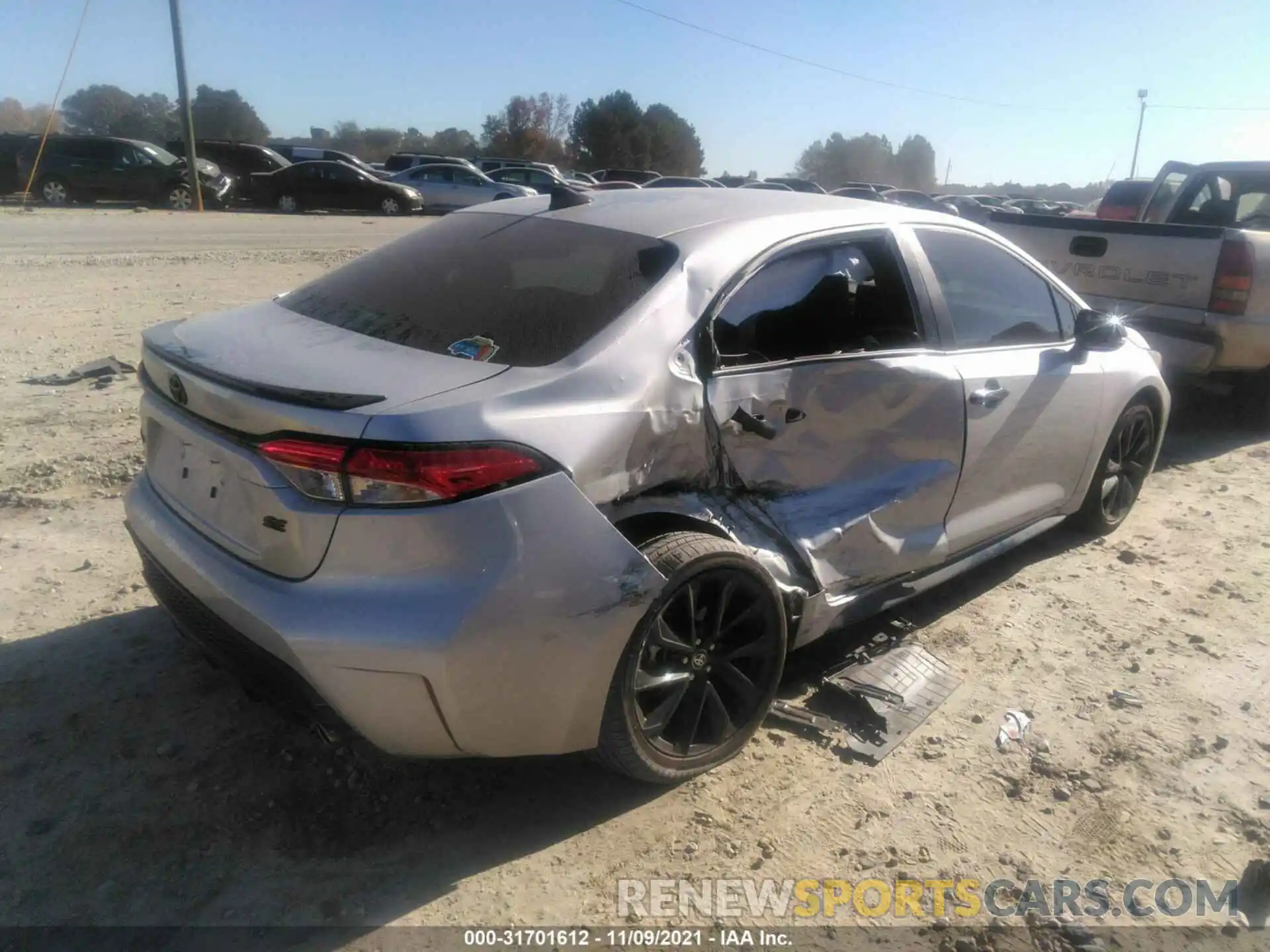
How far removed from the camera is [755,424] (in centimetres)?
295

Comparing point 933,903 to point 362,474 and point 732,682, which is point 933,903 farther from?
point 362,474

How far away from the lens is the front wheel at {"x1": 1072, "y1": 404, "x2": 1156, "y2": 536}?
15.5ft

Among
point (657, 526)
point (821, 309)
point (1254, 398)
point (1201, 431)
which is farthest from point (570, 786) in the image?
point (1254, 398)

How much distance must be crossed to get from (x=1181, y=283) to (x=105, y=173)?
24683mm

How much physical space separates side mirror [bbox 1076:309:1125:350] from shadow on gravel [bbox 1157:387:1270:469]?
7.47 ft

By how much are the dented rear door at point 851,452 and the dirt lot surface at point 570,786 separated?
1.85ft

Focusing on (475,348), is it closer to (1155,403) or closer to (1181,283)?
(1155,403)

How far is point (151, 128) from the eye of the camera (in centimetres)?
6309

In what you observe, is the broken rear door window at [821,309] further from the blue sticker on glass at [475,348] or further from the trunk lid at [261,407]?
the trunk lid at [261,407]

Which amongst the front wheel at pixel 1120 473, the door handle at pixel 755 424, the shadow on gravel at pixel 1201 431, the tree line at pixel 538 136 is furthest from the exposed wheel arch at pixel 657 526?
the tree line at pixel 538 136

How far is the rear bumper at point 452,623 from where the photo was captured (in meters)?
2.25

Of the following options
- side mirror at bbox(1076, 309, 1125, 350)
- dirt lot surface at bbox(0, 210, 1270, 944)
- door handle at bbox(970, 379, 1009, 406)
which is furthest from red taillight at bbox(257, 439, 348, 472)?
side mirror at bbox(1076, 309, 1125, 350)

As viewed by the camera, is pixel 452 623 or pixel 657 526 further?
pixel 657 526

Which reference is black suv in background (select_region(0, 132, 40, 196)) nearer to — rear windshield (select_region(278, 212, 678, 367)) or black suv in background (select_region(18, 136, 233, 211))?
black suv in background (select_region(18, 136, 233, 211))
